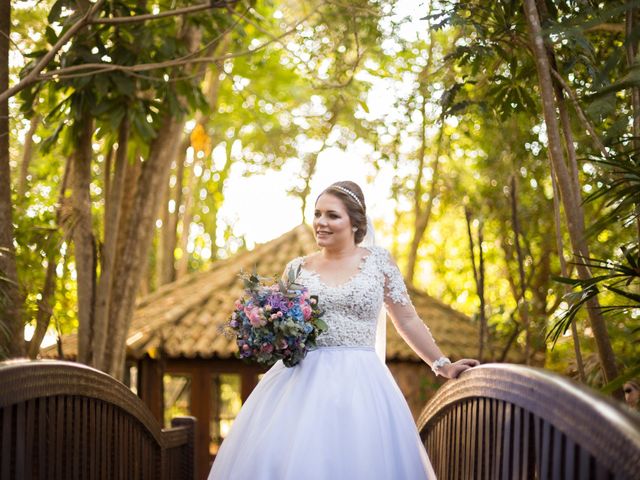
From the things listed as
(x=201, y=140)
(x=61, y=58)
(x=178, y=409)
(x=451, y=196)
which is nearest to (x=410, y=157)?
(x=451, y=196)

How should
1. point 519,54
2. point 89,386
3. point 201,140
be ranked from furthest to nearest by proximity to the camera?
point 201,140 → point 519,54 → point 89,386

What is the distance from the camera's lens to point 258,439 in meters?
3.67

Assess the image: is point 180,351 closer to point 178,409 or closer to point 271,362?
point 178,409

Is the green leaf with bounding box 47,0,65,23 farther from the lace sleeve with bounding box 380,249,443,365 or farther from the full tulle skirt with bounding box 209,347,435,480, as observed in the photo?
the full tulle skirt with bounding box 209,347,435,480

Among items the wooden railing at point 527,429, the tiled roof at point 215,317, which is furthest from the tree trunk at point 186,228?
the wooden railing at point 527,429

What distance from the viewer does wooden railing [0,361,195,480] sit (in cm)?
263

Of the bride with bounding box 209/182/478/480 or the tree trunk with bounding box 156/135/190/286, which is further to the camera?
the tree trunk with bounding box 156/135/190/286

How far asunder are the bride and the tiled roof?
7600mm

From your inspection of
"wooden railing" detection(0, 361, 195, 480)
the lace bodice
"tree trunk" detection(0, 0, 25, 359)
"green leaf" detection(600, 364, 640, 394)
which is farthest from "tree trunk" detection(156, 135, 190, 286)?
"green leaf" detection(600, 364, 640, 394)

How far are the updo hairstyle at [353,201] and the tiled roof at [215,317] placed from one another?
7.55 m

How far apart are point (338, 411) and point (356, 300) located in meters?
0.63

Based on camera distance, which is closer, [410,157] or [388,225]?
[410,157]

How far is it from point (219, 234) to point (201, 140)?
24.8ft

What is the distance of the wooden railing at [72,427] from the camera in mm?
2635
